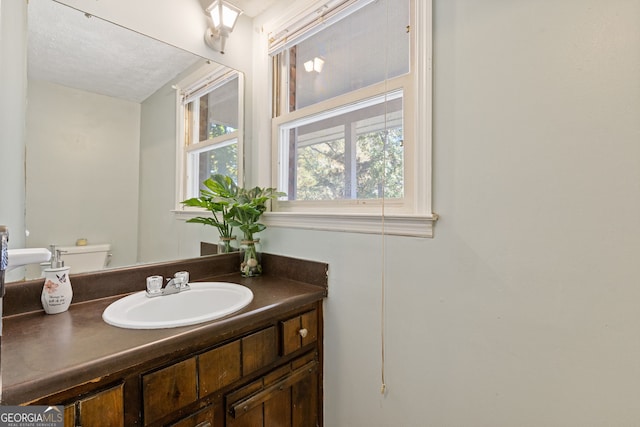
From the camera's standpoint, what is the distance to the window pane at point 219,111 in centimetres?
156

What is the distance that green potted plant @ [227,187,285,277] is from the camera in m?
1.45

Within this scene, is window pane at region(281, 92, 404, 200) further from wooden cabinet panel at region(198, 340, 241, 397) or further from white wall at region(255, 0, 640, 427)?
wooden cabinet panel at region(198, 340, 241, 397)

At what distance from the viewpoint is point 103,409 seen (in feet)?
2.28

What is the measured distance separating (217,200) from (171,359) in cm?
85

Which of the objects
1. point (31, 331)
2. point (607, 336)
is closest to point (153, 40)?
point (31, 331)

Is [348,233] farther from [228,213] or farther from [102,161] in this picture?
[102,161]

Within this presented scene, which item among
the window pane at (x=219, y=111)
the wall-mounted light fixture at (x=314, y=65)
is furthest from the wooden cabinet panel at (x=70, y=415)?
the wall-mounted light fixture at (x=314, y=65)

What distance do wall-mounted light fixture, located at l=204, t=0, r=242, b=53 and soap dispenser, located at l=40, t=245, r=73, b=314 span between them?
1.25 m

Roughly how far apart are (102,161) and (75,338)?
736 mm

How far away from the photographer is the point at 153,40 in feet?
4.30

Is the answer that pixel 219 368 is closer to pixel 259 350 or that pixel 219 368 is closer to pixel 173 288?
pixel 259 350

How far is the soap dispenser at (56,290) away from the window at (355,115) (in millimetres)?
866

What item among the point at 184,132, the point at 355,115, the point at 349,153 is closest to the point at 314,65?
the point at 355,115

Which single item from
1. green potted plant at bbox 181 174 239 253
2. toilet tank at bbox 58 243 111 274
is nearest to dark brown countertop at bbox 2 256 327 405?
toilet tank at bbox 58 243 111 274
